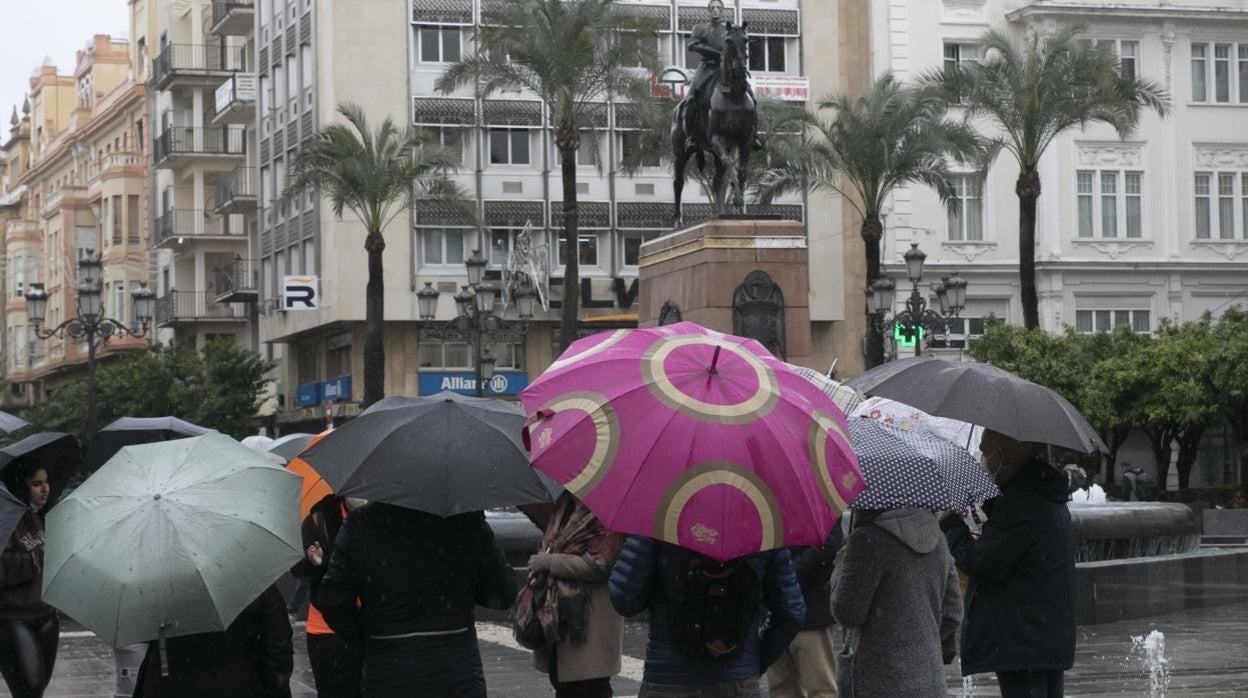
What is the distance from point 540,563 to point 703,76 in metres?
16.4

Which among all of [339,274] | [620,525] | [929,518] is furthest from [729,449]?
[339,274]

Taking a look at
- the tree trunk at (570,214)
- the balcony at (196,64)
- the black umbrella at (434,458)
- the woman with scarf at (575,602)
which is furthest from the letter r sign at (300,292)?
the black umbrella at (434,458)

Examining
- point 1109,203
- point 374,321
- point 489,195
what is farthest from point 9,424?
point 1109,203

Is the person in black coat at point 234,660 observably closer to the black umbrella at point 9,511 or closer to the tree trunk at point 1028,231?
→ the black umbrella at point 9,511

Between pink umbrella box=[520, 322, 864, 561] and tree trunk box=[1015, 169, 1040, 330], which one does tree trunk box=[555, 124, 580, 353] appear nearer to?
tree trunk box=[1015, 169, 1040, 330]

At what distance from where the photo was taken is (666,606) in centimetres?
665

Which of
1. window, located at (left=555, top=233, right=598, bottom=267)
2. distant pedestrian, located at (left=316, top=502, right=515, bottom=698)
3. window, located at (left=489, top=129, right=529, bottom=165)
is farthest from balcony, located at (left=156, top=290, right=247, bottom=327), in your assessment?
distant pedestrian, located at (left=316, top=502, right=515, bottom=698)

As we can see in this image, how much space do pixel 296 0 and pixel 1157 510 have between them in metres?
43.4

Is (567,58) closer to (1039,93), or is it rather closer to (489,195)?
(1039,93)

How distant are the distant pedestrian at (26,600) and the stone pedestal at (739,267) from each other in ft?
43.6

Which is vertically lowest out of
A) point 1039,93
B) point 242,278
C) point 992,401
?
point 992,401

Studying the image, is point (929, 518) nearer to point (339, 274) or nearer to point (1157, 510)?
point (1157, 510)

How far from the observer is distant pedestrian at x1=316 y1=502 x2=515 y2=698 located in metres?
7.25

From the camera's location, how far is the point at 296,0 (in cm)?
5984
